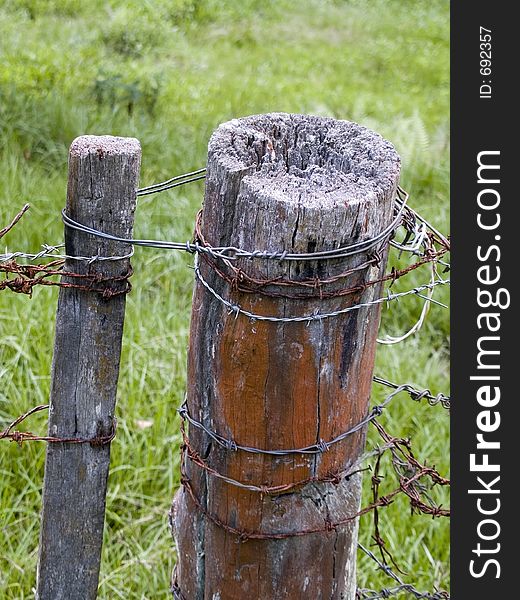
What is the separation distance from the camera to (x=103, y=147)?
172 cm

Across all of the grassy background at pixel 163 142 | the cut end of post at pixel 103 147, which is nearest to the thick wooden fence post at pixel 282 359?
the cut end of post at pixel 103 147

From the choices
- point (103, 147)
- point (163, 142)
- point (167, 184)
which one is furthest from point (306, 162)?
point (163, 142)

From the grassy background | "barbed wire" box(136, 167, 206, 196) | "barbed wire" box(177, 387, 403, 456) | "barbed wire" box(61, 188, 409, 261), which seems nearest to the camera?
"barbed wire" box(61, 188, 409, 261)

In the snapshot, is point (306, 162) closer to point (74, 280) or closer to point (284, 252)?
point (284, 252)

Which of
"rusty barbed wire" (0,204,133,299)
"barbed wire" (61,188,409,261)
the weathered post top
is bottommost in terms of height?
"rusty barbed wire" (0,204,133,299)

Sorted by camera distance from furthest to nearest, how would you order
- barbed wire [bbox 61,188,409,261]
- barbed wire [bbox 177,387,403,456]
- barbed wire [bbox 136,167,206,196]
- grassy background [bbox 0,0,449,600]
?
grassy background [bbox 0,0,449,600]
barbed wire [bbox 136,167,206,196]
barbed wire [bbox 177,387,403,456]
barbed wire [bbox 61,188,409,261]

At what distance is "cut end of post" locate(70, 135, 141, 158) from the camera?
1717 mm

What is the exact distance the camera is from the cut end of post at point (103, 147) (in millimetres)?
1717

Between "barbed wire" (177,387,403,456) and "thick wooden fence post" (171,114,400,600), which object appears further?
"barbed wire" (177,387,403,456)

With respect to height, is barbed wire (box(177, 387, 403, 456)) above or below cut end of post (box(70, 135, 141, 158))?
below

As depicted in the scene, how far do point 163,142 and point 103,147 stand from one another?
13.9 ft

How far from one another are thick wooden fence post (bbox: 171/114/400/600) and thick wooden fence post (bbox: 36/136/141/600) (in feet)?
0.65

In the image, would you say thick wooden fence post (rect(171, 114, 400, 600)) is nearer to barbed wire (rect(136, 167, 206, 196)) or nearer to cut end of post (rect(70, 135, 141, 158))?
cut end of post (rect(70, 135, 141, 158))

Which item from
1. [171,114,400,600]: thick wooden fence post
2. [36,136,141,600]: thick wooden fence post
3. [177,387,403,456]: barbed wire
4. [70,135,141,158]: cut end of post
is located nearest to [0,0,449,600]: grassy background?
[36,136,141,600]: thick wooden fence post
